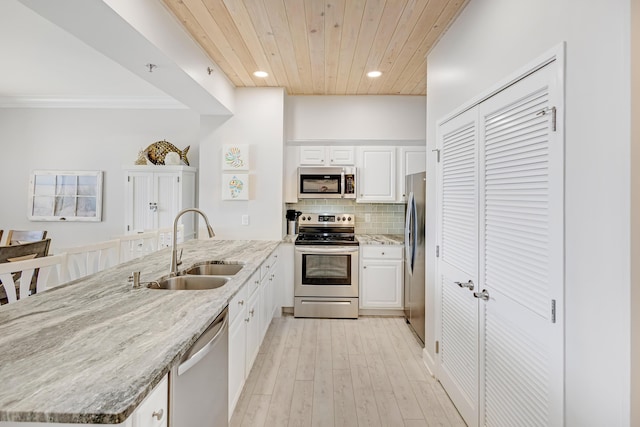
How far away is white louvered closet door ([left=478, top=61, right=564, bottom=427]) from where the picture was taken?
47.5 inches

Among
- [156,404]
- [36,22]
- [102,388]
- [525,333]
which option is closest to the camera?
[102,388]

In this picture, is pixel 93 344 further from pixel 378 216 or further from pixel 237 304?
pixel 378 216

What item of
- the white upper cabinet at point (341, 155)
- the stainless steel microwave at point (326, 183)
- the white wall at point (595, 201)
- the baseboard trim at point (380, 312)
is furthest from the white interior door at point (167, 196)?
the white wall at point (595, 201)

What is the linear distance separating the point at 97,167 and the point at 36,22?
7.92 ft

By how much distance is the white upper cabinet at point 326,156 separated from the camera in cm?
410

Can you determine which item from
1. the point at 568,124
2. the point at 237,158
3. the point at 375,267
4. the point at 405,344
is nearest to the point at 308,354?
the point at 405,344

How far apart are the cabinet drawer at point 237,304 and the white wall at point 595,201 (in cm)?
153

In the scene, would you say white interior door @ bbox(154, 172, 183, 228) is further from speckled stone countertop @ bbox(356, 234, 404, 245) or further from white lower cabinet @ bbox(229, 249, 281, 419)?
speckled stone countertop @ bbox(356, 234, 404, 245)

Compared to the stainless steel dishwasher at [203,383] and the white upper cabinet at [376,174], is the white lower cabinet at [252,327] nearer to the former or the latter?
the stainless steel dishwasher at [203,383]

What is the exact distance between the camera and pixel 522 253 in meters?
1.41

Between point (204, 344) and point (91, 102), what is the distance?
15.9 ft

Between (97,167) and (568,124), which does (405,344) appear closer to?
(568,124)

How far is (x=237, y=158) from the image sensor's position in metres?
3.74

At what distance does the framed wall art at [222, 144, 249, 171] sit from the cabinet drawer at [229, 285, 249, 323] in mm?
1872
